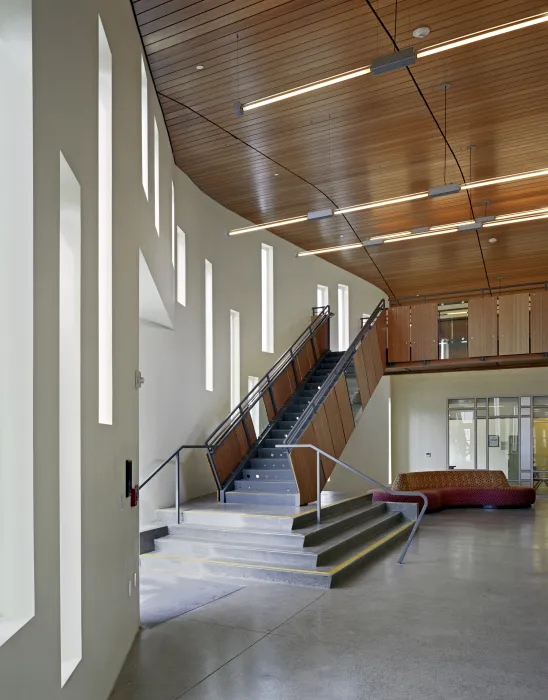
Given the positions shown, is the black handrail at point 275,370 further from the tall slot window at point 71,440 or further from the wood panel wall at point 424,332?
the tall slot window at point 71,440

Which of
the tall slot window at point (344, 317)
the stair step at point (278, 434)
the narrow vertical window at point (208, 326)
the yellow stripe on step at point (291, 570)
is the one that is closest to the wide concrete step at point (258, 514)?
the yellow stripe on step at point (291, 570)

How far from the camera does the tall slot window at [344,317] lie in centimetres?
1769

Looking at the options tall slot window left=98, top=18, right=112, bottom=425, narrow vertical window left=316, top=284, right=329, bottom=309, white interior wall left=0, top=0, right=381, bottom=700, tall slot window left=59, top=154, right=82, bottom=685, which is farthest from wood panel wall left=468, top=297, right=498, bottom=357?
tall slot window left=59, top=154, right=82, bottom=685

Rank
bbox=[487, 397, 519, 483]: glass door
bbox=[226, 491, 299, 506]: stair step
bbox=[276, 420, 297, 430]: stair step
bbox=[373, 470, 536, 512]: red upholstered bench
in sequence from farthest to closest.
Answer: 1. bbox=[487, 397, 519, 483]: glass door
2. bbox=[373, 470, 536, 512]: red upholstered bench
3. bbox=[276, 420, 297, 430]: stair step
4. bbox=[226, 491, 299, 506]: stair step

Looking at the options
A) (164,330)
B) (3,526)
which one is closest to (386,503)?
(164,330)

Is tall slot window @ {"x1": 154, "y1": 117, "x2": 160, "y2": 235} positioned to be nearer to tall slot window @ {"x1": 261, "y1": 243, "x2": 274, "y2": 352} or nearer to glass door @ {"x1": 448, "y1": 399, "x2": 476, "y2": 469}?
tall slot window @ {"x1": 261, "y1": 243, "x2": 274, "y2": 352}

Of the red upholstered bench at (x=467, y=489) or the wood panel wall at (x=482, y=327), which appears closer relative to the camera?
the red upholstered bench at (x=467, y=489)

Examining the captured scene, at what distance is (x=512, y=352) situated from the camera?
1436 cm

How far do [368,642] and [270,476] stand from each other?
5.16m

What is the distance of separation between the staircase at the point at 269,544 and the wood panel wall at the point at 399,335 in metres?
6.61

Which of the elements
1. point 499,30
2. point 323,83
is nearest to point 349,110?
point 323,83

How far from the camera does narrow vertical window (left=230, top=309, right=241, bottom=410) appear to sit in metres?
12.6

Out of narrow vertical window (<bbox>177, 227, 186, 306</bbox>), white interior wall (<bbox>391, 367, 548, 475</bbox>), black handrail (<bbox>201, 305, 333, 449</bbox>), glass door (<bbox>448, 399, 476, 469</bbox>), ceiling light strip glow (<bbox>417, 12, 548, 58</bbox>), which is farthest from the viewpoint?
glass door (<bbox>448, 399, 476, 469</bbox>)

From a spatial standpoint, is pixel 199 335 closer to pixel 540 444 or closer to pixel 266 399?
pixel 266 399
